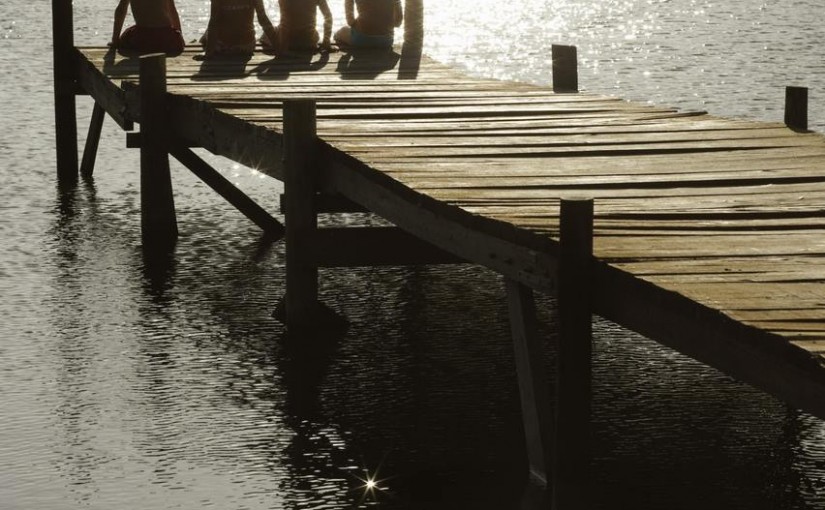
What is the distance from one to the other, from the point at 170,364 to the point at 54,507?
2.61m

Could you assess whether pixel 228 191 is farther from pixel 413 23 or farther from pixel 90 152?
pixel 90 152

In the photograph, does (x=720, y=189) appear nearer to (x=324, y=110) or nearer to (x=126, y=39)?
(x=324, y=110)

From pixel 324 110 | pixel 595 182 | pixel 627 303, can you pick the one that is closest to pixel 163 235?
pixel 324 110

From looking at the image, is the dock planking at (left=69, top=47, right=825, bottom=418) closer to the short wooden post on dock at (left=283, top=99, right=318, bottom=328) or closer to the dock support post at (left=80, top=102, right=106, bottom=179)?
the short wooden post on dock at (left=283, top=99, right=318, bottom=328)

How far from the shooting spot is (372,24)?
1688cm

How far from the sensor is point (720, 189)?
9141mm

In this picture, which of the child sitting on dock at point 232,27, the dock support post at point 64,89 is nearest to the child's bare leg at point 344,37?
the child sitting on dock at point 232,27

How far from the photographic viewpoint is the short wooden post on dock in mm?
10641

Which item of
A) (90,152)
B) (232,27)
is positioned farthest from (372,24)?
(90,152)

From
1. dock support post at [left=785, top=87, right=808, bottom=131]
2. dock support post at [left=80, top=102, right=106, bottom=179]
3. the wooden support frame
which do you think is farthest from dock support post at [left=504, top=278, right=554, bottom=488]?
dock support post at [left=80, top=102, right=106, bottom=179]

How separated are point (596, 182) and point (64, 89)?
387 inches

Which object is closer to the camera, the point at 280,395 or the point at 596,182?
the point at 596,182

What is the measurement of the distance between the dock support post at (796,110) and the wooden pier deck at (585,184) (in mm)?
305

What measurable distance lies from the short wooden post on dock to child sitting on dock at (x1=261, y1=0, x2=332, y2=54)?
18.3 ft
